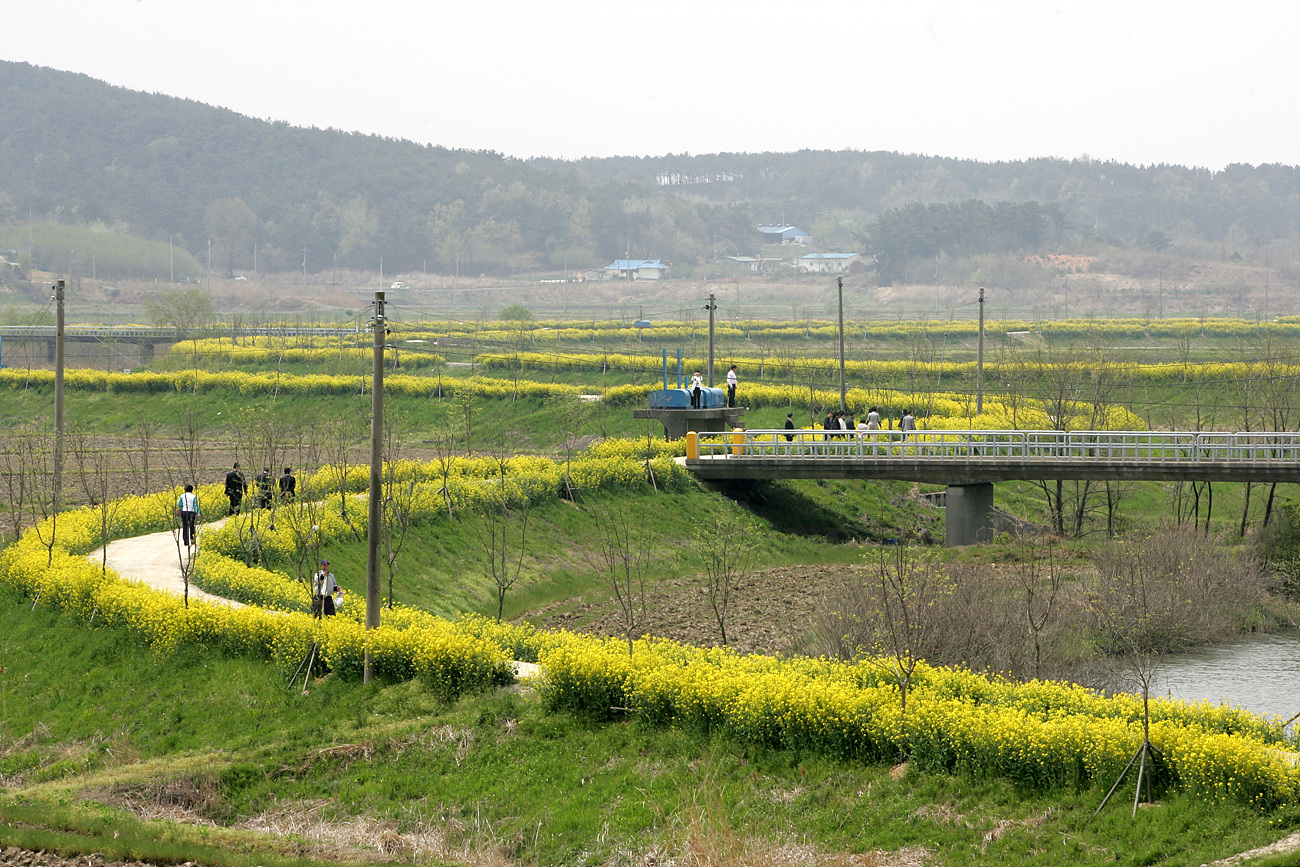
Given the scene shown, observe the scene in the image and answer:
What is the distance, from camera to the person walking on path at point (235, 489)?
31531mm

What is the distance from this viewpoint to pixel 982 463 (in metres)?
37.9

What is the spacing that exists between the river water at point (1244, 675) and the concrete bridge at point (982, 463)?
568cm

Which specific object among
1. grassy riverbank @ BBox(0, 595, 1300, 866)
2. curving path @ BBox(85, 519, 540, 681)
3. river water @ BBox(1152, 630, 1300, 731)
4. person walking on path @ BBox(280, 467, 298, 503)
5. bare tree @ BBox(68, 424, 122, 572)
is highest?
person walking on path @ BBox(280, 467, 298, 503)

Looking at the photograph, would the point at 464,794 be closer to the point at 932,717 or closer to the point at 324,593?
the point at 932,717

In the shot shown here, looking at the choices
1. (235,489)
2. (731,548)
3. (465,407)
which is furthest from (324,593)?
(465,407)

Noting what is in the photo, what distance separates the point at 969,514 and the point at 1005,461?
2674 millimetres

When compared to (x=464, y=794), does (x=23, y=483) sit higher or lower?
higher

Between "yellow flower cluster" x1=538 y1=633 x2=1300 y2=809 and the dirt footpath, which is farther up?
"yellow flower cluster" x1=538 y1=633 x2=1300 y2=809

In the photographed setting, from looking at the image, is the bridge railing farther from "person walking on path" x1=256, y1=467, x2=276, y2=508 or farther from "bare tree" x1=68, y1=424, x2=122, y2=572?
"bare tree" x1=68, y1=424, x2=122, y2=572

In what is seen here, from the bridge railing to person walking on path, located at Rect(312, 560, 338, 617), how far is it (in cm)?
1645

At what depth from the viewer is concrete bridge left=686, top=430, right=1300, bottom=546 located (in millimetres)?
35188

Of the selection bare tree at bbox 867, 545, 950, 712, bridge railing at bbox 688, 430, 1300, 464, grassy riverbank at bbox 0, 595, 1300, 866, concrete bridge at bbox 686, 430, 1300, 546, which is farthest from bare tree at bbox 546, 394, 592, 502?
grassy riverbank at bbox 0, 595, 1300, 866

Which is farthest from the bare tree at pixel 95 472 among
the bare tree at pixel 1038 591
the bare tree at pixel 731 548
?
the bare tree at pixel 1038 591

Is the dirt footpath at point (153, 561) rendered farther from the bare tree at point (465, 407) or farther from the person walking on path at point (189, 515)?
the bare tree at point (465, 407)
